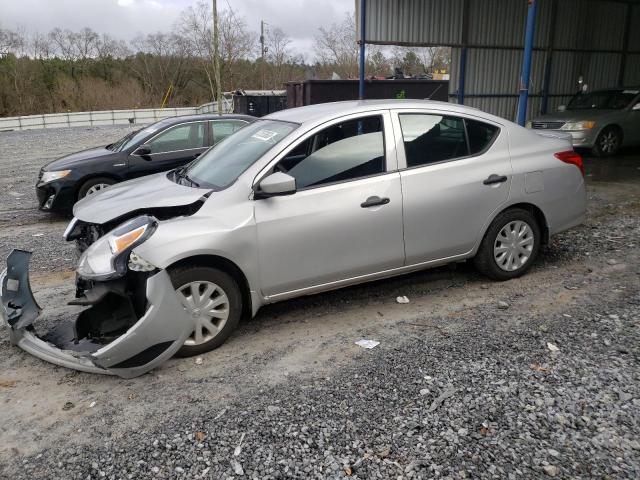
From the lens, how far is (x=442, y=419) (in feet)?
10.1

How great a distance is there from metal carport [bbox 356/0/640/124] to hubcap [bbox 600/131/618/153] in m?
4.06

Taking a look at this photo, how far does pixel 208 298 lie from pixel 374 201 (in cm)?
146

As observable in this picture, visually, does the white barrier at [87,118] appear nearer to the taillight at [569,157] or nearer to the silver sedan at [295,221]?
the taillight at [569,157]

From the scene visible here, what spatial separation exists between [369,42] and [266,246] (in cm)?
1083

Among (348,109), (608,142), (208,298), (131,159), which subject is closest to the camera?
(208,298)

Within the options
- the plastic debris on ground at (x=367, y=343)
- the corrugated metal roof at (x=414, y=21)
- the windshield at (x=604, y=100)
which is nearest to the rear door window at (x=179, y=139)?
the plastic debris on ground at (x=367, y=343)

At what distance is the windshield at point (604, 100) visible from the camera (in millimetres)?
12945

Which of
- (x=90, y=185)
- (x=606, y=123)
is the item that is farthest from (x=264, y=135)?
(x=606, y=123)

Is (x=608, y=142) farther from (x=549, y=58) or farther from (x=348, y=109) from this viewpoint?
(x=348, y=109)

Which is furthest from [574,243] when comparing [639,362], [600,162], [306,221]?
[600,162]

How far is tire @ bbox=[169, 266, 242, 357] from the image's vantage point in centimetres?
370

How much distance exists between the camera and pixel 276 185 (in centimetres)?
386

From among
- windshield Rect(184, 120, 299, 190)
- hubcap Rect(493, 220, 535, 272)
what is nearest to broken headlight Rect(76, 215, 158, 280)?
windshield Rect(184, 120, 299, 190)

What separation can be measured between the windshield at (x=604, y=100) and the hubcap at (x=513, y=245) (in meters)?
9.75
